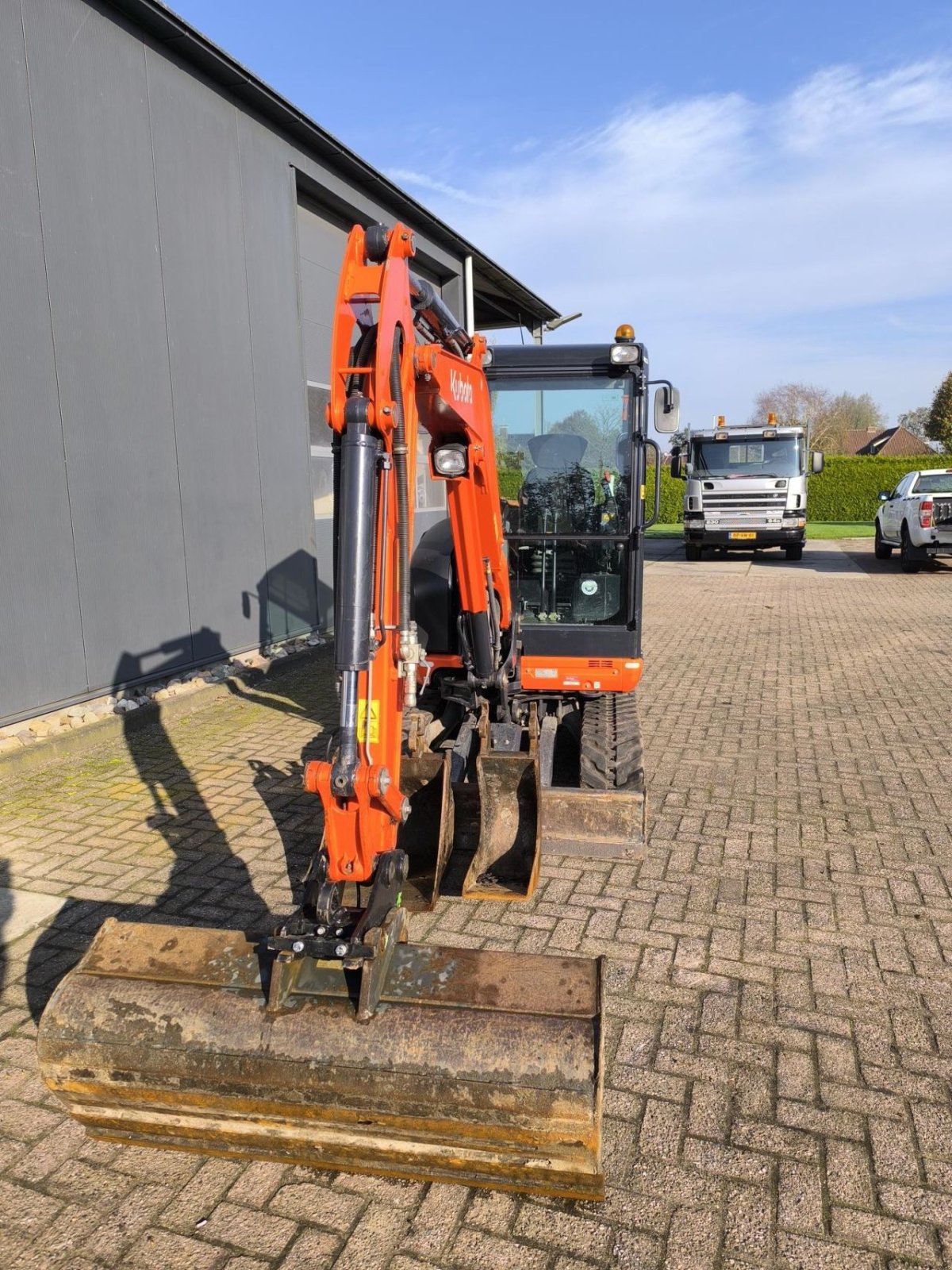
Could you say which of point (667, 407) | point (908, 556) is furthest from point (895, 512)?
point (667, 407)

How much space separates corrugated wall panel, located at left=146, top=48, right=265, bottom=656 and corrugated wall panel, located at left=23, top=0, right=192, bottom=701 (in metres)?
0.24

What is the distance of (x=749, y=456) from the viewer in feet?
66.3

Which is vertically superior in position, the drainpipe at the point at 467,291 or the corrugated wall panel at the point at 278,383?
the drainpipe at the point at 467,291

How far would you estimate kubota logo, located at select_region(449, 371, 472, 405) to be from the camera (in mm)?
3732

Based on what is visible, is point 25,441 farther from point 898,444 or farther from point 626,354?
point 898,444

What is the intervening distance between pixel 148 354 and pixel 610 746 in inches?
221

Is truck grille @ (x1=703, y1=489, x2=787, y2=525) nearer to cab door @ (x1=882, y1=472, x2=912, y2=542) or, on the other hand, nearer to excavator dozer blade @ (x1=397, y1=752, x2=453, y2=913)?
cab door @ (x1=882, y1=472, x2=912, y2=542)

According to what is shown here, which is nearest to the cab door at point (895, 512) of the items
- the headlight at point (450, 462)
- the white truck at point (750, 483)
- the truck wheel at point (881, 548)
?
the truck wheel at point (881, 548)

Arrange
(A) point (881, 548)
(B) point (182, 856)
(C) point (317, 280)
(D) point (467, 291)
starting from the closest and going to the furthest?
(B) point (182, 856), (C) point (317, 280), (D) point (467, 291), (A) point (881, 548)

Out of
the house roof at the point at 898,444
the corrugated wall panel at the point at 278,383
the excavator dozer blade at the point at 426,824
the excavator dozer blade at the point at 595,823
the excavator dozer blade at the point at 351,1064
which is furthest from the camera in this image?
the house roof at the point at 898,444

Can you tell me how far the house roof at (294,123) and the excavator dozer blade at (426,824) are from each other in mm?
7300

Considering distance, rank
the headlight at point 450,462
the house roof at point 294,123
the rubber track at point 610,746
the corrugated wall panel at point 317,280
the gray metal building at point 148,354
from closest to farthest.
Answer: the headlight at point 450,462
the rubber track at point 610,746
the gray metal building at point 148,354
the house roof at point 294,123
the corrugated wall panel at point 317,280

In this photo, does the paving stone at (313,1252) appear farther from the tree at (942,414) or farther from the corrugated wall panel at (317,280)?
the tree at (942,414)

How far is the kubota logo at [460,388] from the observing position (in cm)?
373
